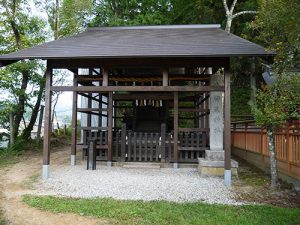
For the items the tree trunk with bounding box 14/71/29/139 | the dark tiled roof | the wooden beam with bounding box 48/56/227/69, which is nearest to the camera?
the dark tiled roof

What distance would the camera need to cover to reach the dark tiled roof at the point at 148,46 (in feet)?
22.6

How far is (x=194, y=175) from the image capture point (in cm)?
813

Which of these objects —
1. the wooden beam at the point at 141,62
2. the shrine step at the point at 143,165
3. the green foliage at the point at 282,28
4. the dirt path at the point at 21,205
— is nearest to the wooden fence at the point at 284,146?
the green foliage at the point at 282,28

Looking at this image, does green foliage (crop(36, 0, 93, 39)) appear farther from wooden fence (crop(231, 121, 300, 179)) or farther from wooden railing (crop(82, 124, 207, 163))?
wooden fence (crop(231, 121, 300, 179))

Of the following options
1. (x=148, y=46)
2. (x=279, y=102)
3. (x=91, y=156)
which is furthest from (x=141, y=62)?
(x=279, y=102)

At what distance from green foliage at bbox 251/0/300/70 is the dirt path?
4.87 meters

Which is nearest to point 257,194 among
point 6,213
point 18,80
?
point 6,213

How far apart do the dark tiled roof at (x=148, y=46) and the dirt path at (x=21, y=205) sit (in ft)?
10.1

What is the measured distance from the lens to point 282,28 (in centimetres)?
611

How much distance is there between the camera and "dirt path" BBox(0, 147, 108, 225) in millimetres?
4531

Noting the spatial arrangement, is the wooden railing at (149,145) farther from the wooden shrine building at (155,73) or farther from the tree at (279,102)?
the tree at (279,102)

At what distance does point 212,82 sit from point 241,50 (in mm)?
2054

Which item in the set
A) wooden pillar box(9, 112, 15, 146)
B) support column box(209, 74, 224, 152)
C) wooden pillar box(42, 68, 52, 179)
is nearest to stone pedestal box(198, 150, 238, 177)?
support column box(209, 74, 224, 152)

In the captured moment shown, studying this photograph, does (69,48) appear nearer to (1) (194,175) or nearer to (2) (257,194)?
(1) (194,175)
